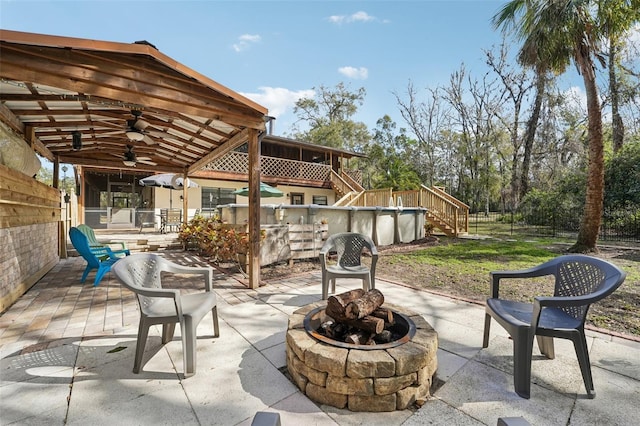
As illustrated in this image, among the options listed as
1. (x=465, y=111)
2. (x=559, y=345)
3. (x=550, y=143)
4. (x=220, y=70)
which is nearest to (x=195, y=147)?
(x=220, y=70)

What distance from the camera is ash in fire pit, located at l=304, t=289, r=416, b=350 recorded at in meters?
2.00

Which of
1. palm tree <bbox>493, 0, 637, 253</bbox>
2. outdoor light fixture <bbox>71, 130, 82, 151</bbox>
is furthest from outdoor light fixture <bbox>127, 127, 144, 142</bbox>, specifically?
palm tree <bbox>493, 0, 637, 253</bbox>

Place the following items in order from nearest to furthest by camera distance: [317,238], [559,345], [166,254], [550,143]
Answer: [559,345] < [317,238] < [166,254] < [550,143]

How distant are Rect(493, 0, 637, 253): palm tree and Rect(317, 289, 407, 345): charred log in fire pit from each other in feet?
25.9

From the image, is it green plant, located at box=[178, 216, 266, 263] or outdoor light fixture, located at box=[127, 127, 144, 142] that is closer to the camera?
outdoor light fixture, located at box=[127, 127, 144, 142]

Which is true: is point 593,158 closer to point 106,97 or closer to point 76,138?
point 106,97

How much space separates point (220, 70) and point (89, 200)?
1440 cm

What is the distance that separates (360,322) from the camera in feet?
6.78

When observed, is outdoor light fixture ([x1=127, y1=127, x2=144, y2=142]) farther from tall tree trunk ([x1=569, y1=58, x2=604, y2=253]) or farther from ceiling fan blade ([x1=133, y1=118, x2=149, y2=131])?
tall tree trunk ([x1=569, y1=58, x2=604, y2=253])

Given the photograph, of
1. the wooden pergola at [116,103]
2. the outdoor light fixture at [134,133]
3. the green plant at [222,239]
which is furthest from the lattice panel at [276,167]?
the outdoor light fixture at [134,133]

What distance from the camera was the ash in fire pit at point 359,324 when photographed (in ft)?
6.56

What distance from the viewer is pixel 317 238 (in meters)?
6.53

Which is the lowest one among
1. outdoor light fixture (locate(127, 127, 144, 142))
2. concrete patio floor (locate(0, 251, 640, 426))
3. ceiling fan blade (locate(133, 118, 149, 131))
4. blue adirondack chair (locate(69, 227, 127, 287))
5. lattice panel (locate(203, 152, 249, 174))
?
concrete patio floor (locate(0, 251, 640, 426))

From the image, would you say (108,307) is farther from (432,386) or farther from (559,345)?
(559,345)
